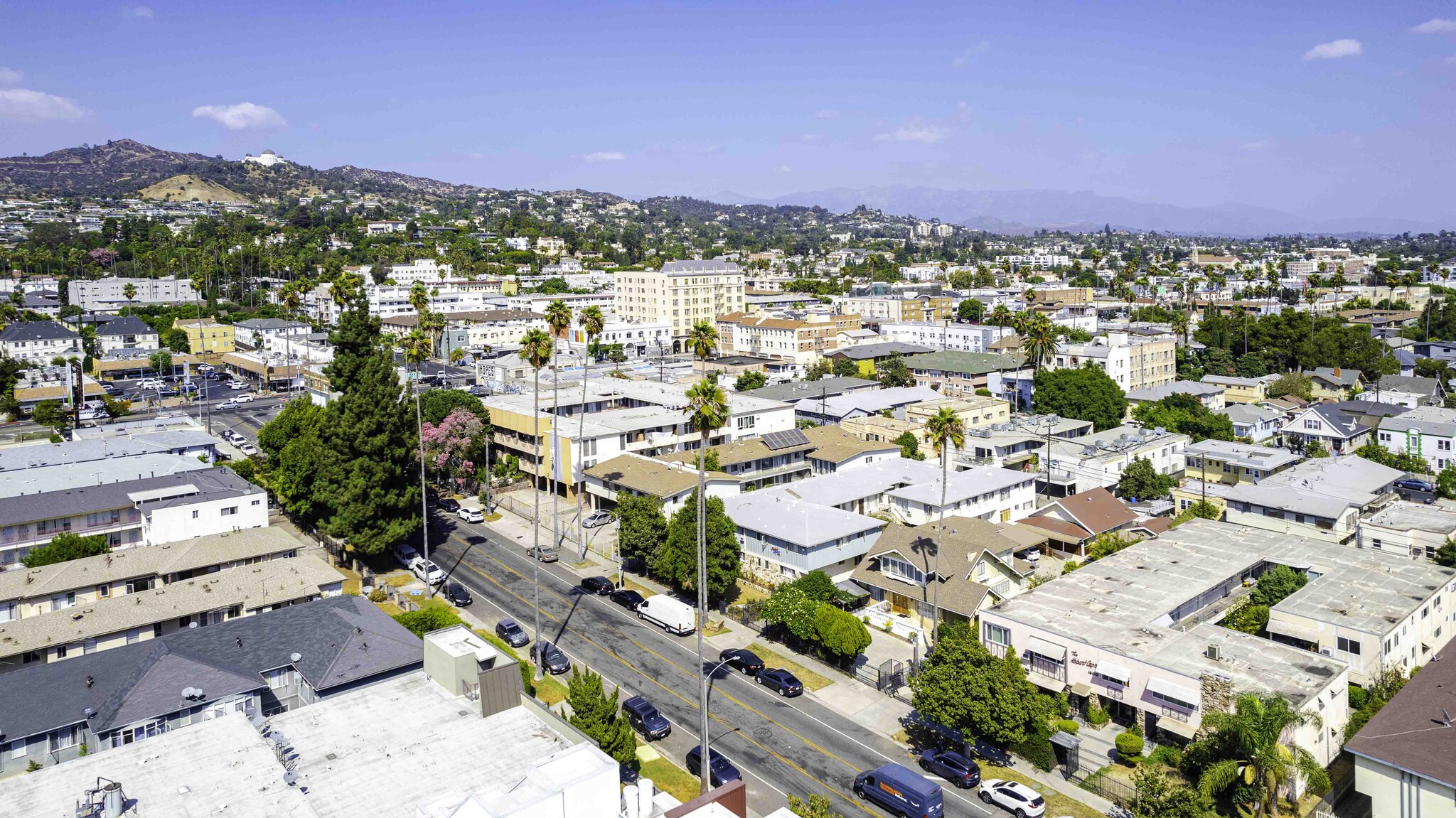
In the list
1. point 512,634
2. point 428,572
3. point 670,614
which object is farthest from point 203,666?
point 670,614

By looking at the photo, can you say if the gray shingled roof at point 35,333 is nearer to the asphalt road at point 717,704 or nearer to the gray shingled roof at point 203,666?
the asphalt road at point 717,704

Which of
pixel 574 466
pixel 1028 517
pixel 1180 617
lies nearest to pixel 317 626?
pixel 574 466

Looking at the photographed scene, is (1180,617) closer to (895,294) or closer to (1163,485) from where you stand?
(1163,485)

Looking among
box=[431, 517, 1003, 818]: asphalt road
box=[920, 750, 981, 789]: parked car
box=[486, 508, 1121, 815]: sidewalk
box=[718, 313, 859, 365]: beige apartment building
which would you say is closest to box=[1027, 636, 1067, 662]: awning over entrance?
box=[486, 508, 1121, 815]: sidewalk

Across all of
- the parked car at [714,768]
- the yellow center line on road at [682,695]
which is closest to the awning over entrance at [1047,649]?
the yellow center line on road at [682,695]

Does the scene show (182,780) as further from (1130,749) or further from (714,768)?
(1130,749)
